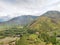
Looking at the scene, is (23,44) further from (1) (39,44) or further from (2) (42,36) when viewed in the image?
(2) (42,36)

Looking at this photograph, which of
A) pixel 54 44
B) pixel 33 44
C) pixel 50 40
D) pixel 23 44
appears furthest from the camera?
pixel 50 40

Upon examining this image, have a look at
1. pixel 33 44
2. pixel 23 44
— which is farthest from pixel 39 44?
pixel 23 44

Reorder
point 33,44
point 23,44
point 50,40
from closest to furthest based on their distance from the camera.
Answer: point 23,44 → point 33,44 → point 50,40

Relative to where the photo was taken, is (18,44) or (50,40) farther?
(50,40)

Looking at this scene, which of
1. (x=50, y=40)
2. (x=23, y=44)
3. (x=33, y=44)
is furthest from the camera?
(x=50, y=40)

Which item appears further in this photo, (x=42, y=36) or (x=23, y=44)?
(x=42, y=36)

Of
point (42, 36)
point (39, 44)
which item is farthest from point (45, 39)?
point (39, 44)

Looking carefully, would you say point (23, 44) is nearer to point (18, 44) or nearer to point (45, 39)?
point (18, 44)

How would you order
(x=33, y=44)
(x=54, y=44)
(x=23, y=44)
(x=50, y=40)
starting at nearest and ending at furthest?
(x=23, y=44) < (x=33, y=44) < (x=54, y=44) < (x=50, y=40)

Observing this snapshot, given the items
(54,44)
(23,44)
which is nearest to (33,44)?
(23,44)
